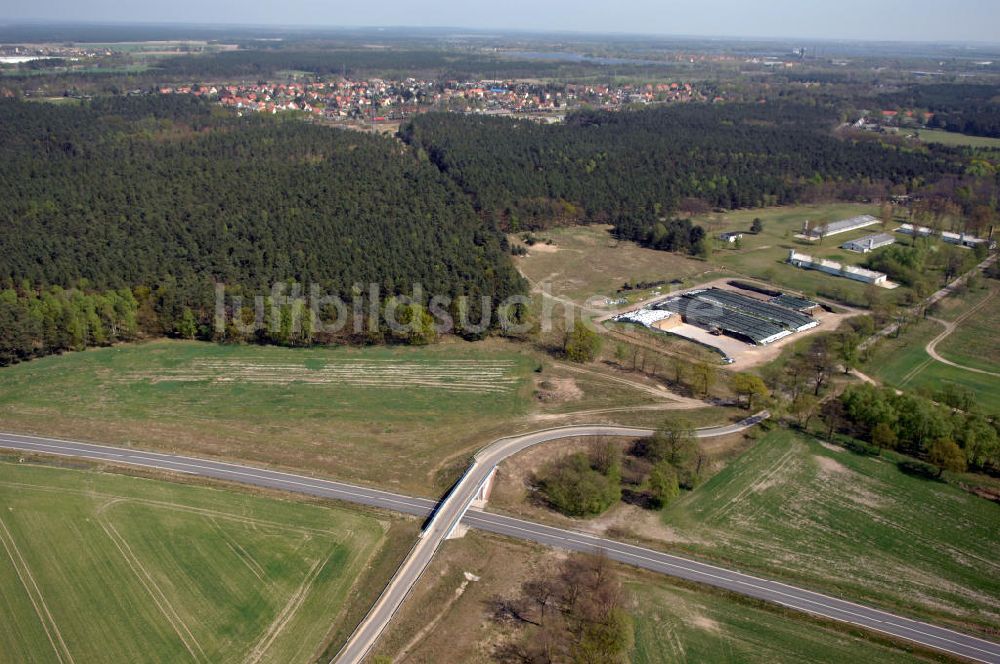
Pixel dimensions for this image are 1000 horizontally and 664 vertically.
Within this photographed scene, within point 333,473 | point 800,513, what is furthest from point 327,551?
point 800,513

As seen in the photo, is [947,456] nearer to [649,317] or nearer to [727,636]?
[727,636]

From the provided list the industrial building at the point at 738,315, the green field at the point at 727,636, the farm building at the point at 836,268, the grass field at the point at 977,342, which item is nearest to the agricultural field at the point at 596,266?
the industrial building at the point at 738,315

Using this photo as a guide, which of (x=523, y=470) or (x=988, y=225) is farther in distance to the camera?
(x=988, y=225)

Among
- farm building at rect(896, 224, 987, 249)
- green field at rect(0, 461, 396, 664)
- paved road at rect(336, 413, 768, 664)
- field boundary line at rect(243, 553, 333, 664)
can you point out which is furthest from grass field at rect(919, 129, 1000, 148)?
field boundary line at rect(243, 553, 333, 664)

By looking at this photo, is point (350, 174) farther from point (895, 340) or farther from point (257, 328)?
point (895, 340)

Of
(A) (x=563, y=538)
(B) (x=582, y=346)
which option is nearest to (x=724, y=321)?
(B) (x=582, y=346)

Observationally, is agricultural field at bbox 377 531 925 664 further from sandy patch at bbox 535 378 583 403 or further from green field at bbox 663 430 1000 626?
sandy patch at bbox 535 378 583 403
